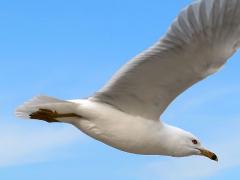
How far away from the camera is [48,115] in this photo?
7996 mm

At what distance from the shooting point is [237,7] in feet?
23.9

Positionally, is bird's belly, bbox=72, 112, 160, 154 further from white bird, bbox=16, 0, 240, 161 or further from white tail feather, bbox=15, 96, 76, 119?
white tail feather, bbox=15, 96, 76, 119

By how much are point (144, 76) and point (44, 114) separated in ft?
3.97

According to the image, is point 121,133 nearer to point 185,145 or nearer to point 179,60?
point 185,145

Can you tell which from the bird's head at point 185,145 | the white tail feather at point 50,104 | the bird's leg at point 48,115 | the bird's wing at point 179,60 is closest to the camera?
the bird's wing at point 179,60

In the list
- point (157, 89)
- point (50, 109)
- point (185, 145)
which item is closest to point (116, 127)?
point (157, 89)

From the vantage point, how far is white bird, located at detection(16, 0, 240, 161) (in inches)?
288

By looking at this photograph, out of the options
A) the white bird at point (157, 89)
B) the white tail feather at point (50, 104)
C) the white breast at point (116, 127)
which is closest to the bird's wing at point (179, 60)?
the white bird at point (157, 89)

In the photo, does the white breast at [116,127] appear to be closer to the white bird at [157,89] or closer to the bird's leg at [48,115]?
the white bird at [157,89]

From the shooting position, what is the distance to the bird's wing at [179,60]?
23.9 feet

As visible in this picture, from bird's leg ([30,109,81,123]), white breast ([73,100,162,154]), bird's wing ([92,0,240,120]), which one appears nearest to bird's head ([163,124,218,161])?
white breast ([73,100,162,154])

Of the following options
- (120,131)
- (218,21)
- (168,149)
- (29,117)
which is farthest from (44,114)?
(218,21)

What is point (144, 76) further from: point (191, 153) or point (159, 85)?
point (191, 153)

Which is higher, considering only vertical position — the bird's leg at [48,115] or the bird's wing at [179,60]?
the bird's wing at [179,60]
